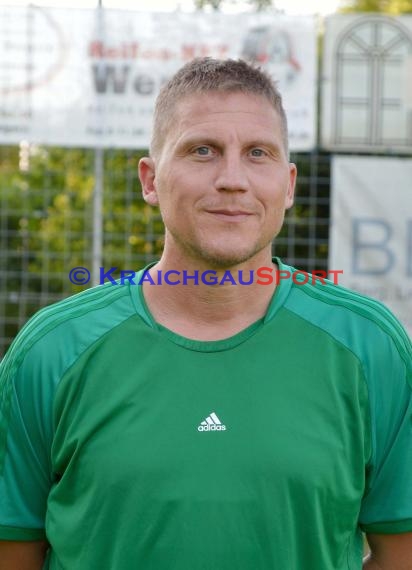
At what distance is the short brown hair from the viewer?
2076 millimetres

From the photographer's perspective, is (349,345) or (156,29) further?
(156,29)

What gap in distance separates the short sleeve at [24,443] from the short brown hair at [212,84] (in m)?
0.59

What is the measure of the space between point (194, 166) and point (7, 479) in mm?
796

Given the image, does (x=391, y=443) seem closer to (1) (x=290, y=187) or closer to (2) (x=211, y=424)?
(2) (x=211, y=424)

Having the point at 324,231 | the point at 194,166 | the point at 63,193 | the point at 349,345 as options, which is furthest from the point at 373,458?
the point at 63,193

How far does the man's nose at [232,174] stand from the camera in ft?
6.43

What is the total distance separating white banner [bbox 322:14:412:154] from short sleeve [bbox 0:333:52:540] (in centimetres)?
469

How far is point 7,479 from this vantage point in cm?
200

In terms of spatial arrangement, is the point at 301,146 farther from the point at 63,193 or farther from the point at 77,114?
the point at 63,193

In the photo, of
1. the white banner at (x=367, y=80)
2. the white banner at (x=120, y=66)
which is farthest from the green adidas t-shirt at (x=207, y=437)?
the white banner at (x=367, y=80)

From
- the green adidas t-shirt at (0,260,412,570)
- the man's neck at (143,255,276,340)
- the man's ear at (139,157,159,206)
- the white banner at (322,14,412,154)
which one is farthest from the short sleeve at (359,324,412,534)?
the white banner at (322,14,412,154)

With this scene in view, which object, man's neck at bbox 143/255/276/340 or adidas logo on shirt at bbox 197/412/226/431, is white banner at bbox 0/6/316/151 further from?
adidas logo on shirt at bbox 197/412/226/431

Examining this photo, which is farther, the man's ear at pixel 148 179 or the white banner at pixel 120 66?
the white banner at pixel 120 66

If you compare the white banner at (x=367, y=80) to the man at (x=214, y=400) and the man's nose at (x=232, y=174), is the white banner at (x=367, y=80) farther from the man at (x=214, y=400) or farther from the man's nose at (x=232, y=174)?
the man's nose at (x=232, y=174)
